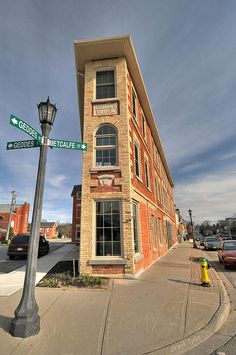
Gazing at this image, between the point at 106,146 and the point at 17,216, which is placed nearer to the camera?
the point at 106,146

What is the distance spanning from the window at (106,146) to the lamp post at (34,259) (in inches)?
178

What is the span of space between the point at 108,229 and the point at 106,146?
3.50 meters

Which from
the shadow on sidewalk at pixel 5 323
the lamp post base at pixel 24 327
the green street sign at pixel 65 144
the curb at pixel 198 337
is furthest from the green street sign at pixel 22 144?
the curb at pixel 198 337

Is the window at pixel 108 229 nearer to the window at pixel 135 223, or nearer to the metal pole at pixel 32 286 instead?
the window at pixel 135 223

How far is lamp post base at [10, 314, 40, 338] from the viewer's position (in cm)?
389

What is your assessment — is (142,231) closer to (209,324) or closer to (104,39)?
(209,324)

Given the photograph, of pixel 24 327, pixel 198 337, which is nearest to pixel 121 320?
pixel 198 337

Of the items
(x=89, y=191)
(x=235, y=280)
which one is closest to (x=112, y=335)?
(x=89, y=191)

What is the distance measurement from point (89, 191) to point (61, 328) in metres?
5.41

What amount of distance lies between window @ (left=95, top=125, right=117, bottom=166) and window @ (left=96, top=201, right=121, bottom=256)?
181 centimetres

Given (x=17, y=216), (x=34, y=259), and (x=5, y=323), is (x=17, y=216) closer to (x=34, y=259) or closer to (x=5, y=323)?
(x=5, y=323)

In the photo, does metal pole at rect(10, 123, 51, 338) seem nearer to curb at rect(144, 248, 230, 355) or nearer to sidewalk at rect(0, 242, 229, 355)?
sidewalk at rect(0, 242, 229, 355)

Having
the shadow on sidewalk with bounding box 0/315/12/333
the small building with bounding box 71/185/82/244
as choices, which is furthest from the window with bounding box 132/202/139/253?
the small building with bounding box 71/185/82/244

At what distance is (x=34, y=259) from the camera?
4.40 meters
